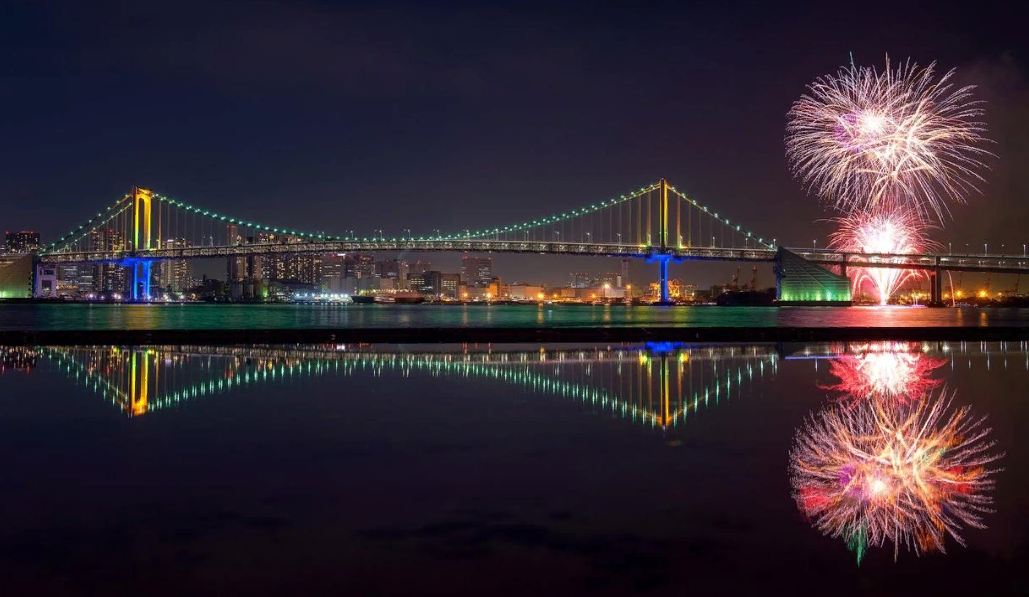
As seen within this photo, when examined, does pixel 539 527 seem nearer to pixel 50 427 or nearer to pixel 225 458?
pixel 225 458

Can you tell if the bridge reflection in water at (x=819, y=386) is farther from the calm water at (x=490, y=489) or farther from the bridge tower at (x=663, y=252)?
the bridge tower at (x=663, y=252)

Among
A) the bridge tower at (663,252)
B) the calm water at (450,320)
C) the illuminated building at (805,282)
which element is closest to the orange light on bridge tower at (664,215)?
the bridge tower at (663,252)

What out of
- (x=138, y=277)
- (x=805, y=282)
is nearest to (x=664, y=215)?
(x=805, y=282)

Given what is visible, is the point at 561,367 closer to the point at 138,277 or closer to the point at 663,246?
the point at 663,246

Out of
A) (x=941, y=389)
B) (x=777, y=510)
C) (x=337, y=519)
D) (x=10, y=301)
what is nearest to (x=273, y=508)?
(x=337, y=519)

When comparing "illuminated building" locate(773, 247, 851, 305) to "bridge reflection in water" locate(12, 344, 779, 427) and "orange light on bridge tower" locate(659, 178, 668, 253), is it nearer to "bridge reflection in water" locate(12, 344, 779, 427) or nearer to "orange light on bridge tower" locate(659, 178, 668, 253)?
"orange light on bridge tower" locate(659, 178, 668, 253)
